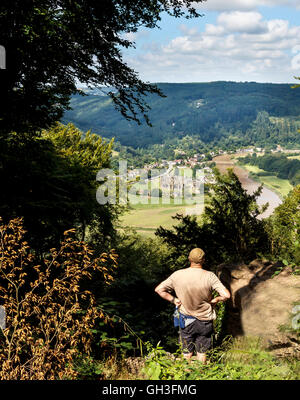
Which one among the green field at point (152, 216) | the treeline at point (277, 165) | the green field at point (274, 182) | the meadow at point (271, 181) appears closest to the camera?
the green field at point (152, 216)

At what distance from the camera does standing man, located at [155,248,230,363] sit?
465cm

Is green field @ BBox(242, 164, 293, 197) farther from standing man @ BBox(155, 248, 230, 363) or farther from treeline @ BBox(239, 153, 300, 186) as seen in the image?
standing man @ BBox(155, 248, 230, 363)

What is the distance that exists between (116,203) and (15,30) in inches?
→ 916

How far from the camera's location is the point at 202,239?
13555 mm

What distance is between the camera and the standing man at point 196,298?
465 centimetres

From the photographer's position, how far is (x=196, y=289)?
4.63 meters

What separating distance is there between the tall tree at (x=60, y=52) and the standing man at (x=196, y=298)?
4.99m

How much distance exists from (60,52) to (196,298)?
6.00 meters

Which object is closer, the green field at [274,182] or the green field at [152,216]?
the green field at [152,216]

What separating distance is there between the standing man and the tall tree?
499 cm
